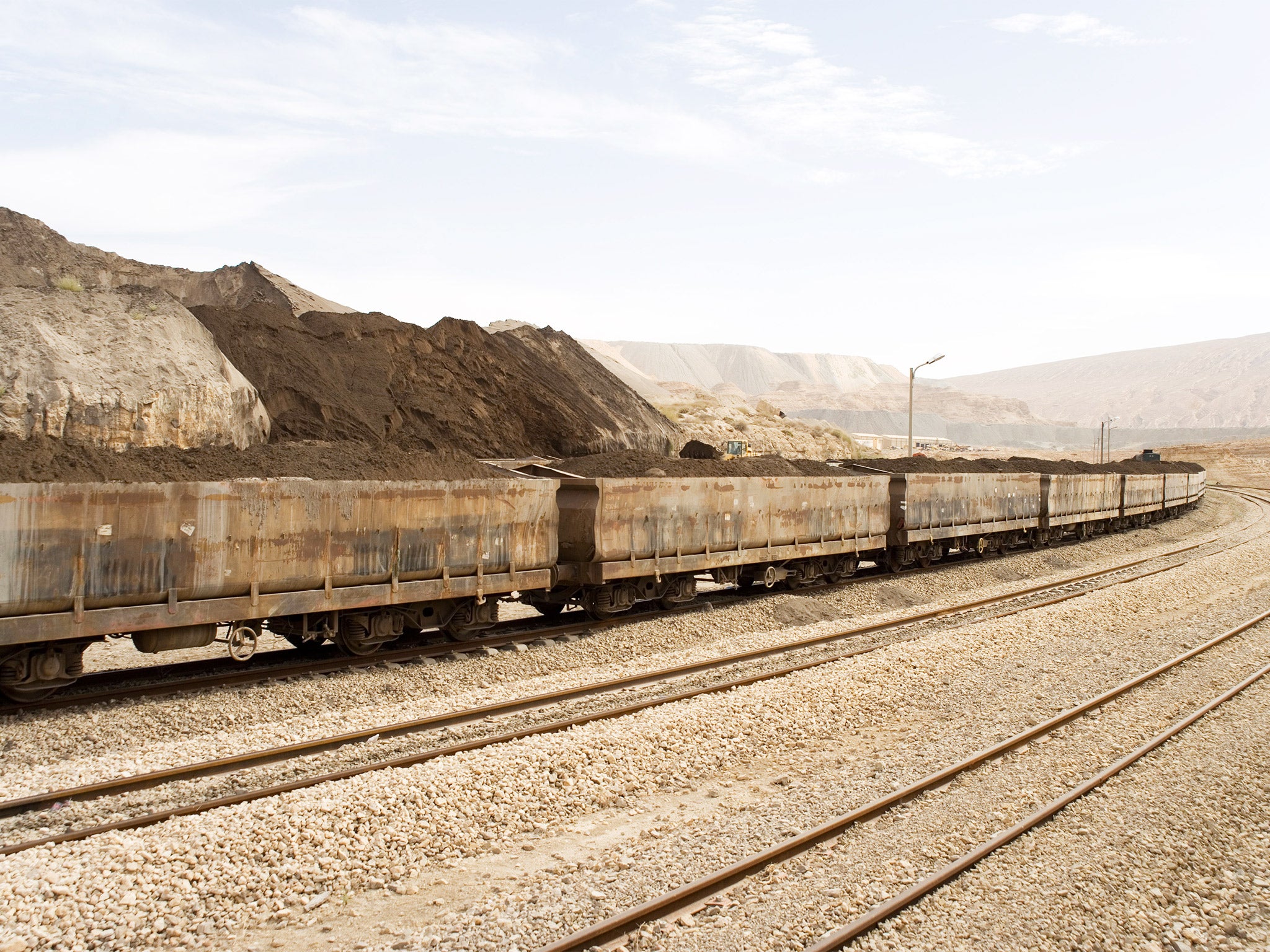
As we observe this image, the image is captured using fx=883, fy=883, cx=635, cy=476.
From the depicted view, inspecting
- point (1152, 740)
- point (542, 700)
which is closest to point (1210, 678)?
point (1152, 740)

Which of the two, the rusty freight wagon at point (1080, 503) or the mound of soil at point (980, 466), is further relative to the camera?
the rusty freight wagon at point (1080, 503)

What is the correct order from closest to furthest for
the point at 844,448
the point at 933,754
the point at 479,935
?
the point at 479,935, the point at 933,754, the point at 844,448

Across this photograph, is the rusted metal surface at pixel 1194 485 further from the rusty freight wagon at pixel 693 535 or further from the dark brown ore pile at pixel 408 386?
the rusty freight wagon at pixel 693 535

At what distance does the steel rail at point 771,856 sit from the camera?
5035 millimetres

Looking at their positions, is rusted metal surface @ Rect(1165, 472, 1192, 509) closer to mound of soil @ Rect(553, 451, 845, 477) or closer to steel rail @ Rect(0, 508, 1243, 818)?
mound of soil @ Rect(553, 451, 845, 477)

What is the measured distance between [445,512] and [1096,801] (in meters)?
7.93

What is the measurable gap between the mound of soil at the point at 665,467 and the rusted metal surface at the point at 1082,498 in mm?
11861

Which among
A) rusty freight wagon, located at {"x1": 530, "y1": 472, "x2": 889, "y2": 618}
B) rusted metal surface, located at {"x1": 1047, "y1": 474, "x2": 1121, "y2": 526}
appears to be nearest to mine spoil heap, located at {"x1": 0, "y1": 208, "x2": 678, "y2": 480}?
rusty freight wagon, located at {"x1": 530, "y1": 472, "x2": 889, "y2": 618}

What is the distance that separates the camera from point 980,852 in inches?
240

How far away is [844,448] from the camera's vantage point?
68812 millimetres

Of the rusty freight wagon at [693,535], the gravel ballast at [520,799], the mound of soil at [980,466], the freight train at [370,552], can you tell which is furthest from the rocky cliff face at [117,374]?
the mound of soil at [980,466]

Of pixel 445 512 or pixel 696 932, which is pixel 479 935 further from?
pixel 445 512

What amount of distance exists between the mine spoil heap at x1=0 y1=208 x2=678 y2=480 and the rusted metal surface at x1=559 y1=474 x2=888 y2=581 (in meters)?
1.90

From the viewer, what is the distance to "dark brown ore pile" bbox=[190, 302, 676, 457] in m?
24.2
